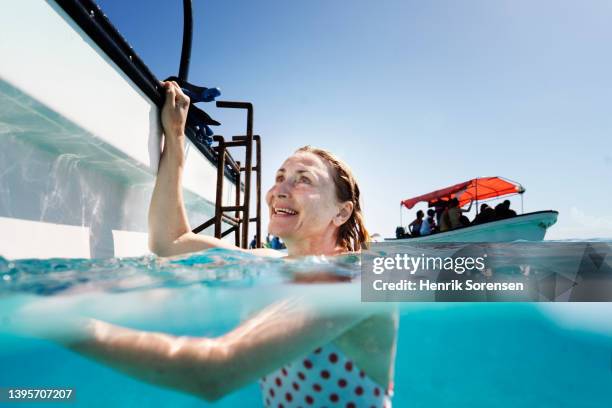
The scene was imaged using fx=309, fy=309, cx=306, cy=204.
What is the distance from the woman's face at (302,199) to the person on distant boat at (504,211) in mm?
11484

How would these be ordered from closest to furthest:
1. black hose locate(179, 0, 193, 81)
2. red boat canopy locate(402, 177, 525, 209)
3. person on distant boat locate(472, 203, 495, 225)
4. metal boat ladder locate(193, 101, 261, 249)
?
1. black hose locate(179, 0, 193, 81)
2. metal boat ladder locate(193, 101, 261, 249)
3. person on distant boat locate(472, 203, 495, 225)
4. red boat canopy locate(402, 177, 525, 209)

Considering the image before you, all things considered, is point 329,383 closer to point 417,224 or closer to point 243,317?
point 243,317

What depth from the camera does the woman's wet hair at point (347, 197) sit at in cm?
279

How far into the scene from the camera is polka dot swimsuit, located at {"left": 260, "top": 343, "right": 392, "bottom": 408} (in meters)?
1.66

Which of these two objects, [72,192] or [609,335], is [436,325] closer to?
[609,335]

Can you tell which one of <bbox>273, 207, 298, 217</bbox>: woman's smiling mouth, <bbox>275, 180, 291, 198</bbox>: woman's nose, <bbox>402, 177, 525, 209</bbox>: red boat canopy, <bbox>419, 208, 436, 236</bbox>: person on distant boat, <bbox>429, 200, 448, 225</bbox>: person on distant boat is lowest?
<bbox>273, 207, 298, 217</bbox>: woman's smiling mouth

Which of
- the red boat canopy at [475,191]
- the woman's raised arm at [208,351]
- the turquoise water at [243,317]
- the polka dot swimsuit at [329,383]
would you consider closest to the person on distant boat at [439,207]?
the red boat canopy at [475,191]

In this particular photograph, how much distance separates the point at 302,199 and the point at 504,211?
1232 cm

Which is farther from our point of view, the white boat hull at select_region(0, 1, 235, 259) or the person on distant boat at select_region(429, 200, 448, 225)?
the person on distant boat at select_region(429, 200, 448, 225)

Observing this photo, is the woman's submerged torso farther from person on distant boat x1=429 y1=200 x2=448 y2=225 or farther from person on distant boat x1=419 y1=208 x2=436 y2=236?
person on distant boat x1=429 y1=200 x2=448 y2=225

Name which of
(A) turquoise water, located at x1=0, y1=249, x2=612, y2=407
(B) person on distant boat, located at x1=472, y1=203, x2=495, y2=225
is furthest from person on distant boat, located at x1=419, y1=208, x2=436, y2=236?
(A) turquoise water, located at x1=0, y1=249, x2=612, y2=407

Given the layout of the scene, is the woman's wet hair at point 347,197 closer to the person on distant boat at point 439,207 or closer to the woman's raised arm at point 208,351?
the woman's raised arm at point 208,351

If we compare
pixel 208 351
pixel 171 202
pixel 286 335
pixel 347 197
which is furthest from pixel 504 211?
pixel 208 351

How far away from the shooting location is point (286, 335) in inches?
45.5
